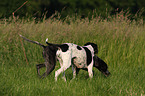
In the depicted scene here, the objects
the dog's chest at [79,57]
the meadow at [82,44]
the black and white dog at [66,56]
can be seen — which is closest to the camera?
the black and white dog at [66,56]

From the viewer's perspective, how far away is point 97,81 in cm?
491

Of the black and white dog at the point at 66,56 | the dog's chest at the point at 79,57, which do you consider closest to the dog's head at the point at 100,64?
the black and white dog at the point at 66,56

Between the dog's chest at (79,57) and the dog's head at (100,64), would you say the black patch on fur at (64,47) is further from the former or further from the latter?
the dog's head at (100,64)

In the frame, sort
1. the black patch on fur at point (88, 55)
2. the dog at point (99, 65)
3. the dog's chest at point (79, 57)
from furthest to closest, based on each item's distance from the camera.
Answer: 1. the dog at point (99, 65)
2. the black patch on fur at point (88, 55)
3. the dog's chest at point (79, 57)

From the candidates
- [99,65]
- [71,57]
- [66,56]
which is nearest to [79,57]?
[71,57]

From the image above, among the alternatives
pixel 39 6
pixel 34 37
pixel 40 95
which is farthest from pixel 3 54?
pixel 39 6

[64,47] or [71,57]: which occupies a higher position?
[64,47]

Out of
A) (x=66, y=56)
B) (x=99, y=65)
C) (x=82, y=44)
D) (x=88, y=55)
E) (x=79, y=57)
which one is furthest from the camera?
(x=82, y=44)

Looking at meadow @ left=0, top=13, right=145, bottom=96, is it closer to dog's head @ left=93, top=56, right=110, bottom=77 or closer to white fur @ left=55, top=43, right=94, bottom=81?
dog's head @ left=93, top=56, right=110, bottom=77

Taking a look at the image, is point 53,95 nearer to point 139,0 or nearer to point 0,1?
point 0,1

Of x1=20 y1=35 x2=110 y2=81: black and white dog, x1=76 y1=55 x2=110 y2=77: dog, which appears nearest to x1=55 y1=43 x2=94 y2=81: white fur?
x1=20 y1=35 x2=110 y2=81: black and white dog

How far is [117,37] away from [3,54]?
3875 millimetres

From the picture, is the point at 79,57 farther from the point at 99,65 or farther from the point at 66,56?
the point at 99,65

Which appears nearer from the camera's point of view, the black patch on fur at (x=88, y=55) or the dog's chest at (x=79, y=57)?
the dog's chest at (x=79, y=57)
